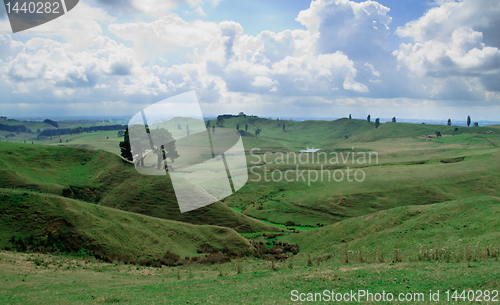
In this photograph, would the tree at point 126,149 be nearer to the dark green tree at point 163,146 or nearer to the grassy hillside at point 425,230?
the dark green tree at point 163,146

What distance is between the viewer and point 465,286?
14062 millimetres

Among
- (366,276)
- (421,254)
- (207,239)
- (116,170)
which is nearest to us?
(366,276)

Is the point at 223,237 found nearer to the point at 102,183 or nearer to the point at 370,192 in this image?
the point at 102,183

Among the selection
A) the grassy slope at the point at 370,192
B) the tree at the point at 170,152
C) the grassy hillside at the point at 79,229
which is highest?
the tree at the point at 170,152

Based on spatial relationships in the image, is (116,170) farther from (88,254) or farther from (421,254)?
(421,254)

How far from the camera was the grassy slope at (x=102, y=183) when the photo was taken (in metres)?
49.3

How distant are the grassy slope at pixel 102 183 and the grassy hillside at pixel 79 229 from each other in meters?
14.4

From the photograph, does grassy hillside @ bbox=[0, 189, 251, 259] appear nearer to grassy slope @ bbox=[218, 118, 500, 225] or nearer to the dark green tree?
the dark green tree

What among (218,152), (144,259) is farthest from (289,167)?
(144,259)

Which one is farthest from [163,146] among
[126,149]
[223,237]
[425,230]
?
[425,230]

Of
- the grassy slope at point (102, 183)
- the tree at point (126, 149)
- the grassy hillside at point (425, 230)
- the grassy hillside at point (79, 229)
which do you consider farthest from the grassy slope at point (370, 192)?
the grassy hillside at point (79, 229)

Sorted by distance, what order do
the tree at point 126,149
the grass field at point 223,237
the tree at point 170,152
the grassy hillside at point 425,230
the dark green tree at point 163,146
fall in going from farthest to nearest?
the tree at point 170,152 < the dark green tree at point 163,146 < the tree at point 126,149 < the grassy hillside at point 425,230 < the grass field at point 223,237

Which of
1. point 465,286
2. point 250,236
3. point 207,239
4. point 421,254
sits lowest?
point 250,236

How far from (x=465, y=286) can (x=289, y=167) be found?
4271 inches
